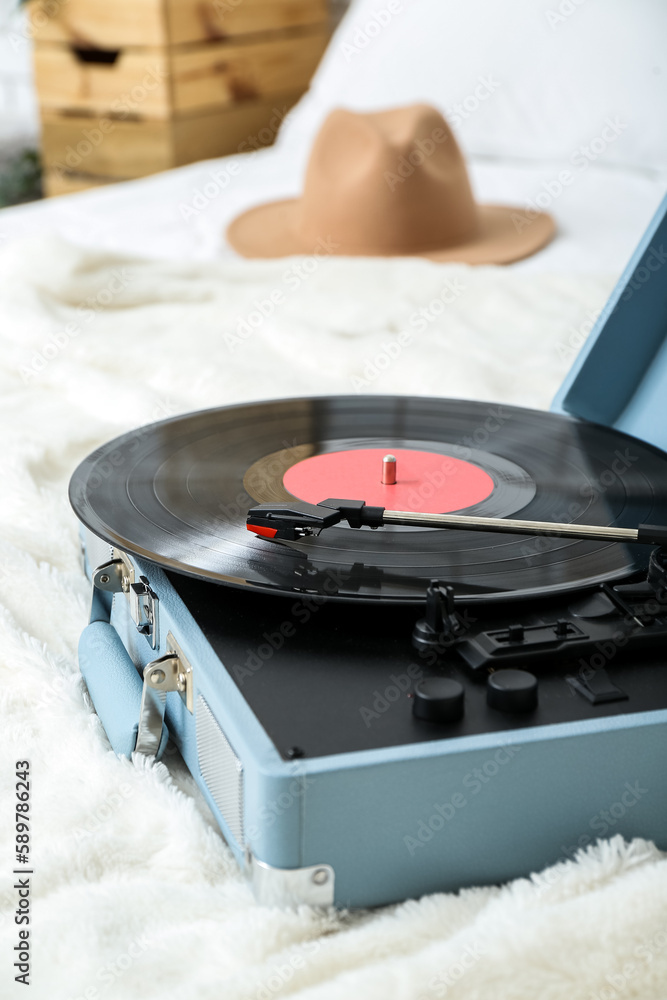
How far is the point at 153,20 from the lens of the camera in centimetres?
291

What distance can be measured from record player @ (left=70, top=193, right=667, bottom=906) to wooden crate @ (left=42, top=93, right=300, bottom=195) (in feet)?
7.59

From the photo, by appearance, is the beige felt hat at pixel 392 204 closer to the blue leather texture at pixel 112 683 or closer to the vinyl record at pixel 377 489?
the vinyl record at pixel 377 489

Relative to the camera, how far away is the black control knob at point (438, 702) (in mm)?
573

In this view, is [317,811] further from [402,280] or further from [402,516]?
[402,280]

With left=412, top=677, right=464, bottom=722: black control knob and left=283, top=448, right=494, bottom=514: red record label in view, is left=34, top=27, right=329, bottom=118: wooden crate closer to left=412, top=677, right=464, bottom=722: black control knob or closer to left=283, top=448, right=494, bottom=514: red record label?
left=283, top=448, right=494, bottom=514: red record label

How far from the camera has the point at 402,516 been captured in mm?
734

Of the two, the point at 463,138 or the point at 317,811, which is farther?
the point at 463,138

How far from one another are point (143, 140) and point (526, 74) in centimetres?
121

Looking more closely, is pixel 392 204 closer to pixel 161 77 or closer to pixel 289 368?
pixel 289 368

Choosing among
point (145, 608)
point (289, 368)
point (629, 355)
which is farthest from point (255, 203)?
point (145, 608)

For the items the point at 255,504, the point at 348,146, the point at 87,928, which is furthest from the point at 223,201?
the point at 87,928

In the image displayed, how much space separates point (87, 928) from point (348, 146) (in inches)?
63.4

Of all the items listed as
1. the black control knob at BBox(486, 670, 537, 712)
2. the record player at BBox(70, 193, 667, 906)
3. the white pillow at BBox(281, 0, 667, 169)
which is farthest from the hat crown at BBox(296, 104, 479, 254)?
the black control knob at BBox(486, 670, 537, 712)

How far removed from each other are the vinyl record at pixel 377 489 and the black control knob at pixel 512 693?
80mm
